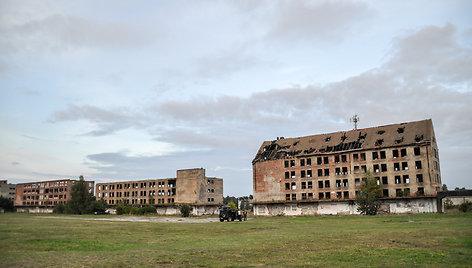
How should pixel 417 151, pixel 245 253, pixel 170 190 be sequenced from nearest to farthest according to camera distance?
pixel 245 253, pixel 417 151, pixel 170 190

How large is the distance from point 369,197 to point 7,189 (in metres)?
153

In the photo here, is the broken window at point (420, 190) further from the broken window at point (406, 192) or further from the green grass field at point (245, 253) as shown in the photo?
the green grass field at point (245, 253)

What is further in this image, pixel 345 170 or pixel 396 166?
pixel 345 170

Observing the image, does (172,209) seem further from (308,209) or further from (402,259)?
(402,259)

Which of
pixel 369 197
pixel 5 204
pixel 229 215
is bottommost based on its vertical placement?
pixel 229 215

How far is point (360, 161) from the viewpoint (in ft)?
220

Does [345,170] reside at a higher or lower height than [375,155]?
lower

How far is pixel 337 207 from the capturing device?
6612cm

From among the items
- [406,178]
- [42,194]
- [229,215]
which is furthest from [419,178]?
[42,194]

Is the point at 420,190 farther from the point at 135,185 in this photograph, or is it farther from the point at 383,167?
the point at 135,185

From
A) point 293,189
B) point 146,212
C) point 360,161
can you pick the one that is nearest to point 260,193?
point 293,189

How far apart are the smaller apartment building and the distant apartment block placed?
190ft

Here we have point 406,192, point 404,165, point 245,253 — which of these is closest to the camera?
Answer: point 245,253

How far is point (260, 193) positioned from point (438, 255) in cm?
6203
